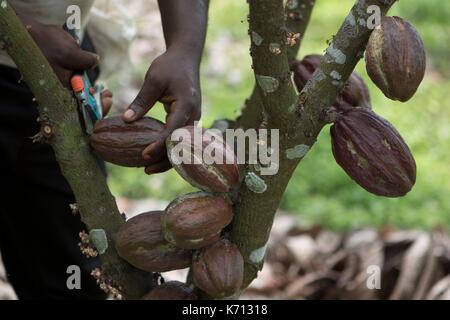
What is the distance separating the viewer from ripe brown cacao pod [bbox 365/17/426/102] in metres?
1.00

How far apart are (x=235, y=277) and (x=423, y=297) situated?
106cm

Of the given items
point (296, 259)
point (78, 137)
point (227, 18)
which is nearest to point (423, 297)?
point (296, 259)

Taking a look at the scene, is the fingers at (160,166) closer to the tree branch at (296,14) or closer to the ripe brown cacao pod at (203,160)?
the ripe brown cacao pod at (203,160)

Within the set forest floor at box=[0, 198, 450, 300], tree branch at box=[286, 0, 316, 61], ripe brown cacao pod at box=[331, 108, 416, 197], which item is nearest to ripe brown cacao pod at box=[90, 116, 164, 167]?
ripe brown cacao pod at box=[331, 108, 416, 197]

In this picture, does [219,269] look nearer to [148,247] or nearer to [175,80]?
[148,247]

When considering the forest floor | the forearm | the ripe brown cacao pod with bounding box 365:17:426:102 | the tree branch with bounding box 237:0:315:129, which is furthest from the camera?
the forest floor

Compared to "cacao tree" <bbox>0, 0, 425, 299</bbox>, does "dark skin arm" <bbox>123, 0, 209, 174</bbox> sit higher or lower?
higher

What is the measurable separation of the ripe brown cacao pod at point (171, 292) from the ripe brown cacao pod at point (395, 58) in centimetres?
46

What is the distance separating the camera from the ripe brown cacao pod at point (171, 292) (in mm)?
1161

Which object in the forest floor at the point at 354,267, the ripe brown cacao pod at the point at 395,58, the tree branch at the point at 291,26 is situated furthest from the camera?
the forest floor at the point at 354,267

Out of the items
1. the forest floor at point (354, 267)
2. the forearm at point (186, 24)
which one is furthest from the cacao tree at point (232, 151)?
the forest floor at point (354, 267)

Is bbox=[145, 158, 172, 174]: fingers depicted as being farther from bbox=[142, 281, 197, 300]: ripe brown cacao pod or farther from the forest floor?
the forest floor

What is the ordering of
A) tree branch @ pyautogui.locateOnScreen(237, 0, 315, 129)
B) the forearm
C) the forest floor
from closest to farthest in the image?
the forearm
tree branch @ pyautogui.locateOnScreen(237, 0, 315, 129)
the forest floor

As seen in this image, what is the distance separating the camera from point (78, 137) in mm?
1146
